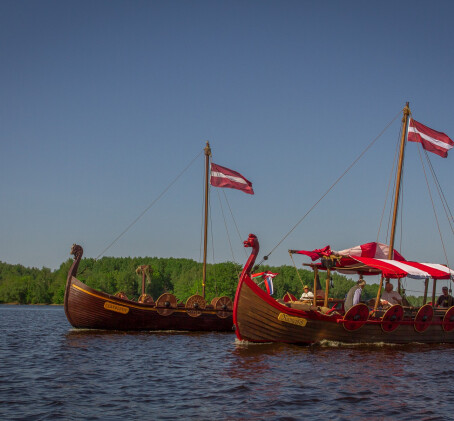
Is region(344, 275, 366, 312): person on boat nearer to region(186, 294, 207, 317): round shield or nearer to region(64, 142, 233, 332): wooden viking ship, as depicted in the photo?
region(64, 142, 233, 332): wooden viking ship

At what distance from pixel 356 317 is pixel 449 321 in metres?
6.47

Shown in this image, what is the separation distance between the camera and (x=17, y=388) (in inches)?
544

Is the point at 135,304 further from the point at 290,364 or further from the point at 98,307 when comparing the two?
the point at 290,364

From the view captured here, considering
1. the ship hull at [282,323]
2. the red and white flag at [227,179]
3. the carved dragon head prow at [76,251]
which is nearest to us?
the ship hull at [282,323]

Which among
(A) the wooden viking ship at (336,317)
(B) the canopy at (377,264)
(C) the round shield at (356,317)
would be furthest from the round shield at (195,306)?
(C) the round shield at (356,317)

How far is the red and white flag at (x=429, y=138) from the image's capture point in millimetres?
28109

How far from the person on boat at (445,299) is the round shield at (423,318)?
2.46 m

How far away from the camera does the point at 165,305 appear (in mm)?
31156

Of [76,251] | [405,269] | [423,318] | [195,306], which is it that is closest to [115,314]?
[76,251]

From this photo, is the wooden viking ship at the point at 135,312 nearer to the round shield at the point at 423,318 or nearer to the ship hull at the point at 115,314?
the ship hull at the point at 115,314

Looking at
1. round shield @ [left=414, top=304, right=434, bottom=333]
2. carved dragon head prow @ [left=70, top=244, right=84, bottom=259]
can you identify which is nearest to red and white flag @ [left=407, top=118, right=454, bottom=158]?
round shield @ [left=414, top=304, right=434, bottom=333]

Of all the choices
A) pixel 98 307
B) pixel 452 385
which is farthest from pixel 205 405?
pixel 98 307

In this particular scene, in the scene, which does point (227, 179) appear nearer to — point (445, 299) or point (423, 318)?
point (445, 299)

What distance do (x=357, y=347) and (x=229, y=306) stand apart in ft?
39.5
